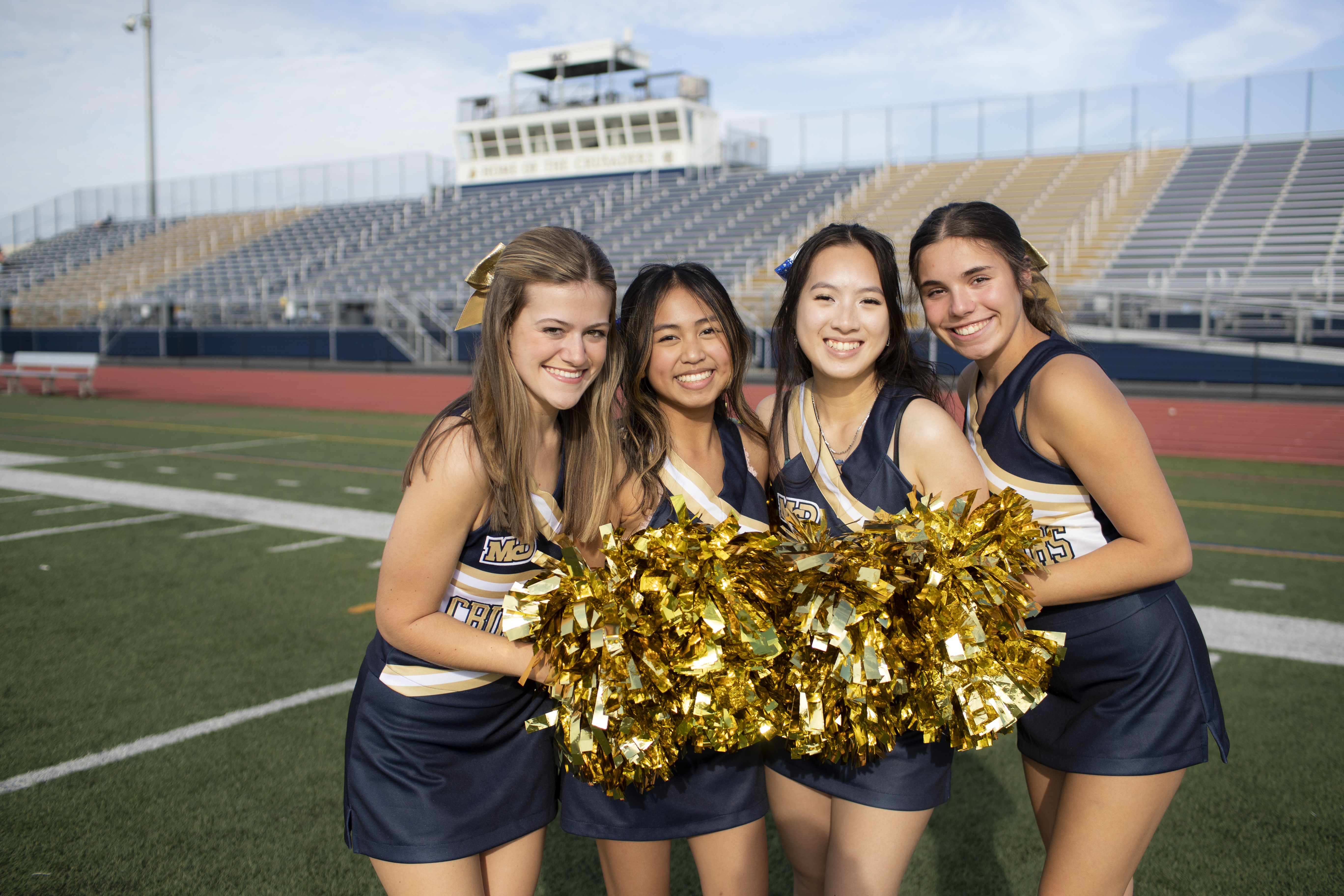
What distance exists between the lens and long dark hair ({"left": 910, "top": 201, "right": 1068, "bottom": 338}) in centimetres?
194

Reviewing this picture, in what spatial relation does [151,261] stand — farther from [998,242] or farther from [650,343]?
[998,242]

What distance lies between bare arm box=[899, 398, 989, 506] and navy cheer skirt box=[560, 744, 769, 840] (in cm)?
64

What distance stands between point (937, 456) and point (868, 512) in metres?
0.17

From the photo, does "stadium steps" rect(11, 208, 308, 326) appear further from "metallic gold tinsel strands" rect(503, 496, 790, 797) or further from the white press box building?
"metallic gold tinsel strands" rect(503, 496, 790, 797)

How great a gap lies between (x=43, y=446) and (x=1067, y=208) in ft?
70.4

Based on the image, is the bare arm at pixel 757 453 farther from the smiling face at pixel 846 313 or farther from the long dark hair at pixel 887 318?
the smiling face at pixel 846 313

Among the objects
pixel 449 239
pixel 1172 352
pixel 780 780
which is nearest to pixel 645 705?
pixel 780 780

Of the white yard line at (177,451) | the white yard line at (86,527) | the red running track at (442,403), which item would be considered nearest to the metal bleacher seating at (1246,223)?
the red running track at (442,403)

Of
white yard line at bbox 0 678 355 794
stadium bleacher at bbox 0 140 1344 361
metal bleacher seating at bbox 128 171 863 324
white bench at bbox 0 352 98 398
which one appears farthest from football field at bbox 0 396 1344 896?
Answer: metal bleacher seating at bbox 128 171 863 324

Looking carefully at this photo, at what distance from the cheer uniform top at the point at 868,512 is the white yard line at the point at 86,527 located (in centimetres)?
625

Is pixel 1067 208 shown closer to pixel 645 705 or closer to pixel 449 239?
pixel 449 239

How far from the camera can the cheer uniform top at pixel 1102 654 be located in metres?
1.77

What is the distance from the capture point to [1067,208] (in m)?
23.5

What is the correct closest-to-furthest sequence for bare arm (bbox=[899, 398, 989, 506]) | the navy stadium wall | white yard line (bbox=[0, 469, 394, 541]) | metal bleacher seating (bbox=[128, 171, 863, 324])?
bare arm (bbox=[899, 398, 989, 506]) < white yard line (bbox=[0, 469, 394, 541]) < the navy stadium wall < metal bleacher seating (bbox=[128, 171, 863, 324])
